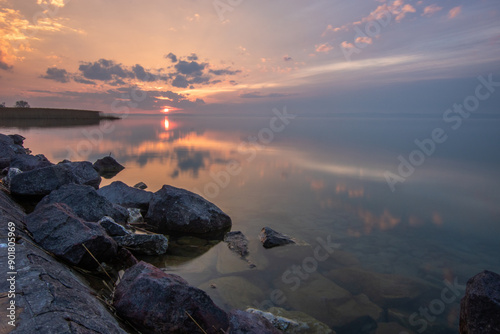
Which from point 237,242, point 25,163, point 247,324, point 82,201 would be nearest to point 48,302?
point 247,324

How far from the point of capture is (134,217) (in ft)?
31.3

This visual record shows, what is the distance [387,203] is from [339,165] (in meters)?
11.2

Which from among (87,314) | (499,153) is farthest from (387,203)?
(499,153)

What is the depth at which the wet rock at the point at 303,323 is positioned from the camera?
5128 millimetres

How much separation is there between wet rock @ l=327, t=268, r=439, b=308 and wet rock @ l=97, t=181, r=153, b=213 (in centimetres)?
721

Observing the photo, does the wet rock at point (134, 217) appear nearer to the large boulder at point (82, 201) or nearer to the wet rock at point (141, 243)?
the large boulder at point (82, 201)

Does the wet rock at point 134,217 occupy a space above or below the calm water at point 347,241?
above

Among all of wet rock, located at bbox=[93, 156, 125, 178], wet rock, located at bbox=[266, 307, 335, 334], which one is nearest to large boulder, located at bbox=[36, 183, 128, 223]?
wet rock, located at bbox=[266, 307, 335, 334]

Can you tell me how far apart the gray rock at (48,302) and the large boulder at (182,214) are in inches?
182

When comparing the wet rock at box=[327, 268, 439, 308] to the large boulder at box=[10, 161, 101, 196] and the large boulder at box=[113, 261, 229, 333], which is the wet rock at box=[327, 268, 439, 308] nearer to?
the large boulder at box=[113, 261, 229, 333]

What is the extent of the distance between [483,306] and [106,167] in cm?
2008

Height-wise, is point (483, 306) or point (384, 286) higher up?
point (483, 306)

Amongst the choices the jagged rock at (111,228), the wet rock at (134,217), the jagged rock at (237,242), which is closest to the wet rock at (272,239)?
the jagged rock at (237,242)

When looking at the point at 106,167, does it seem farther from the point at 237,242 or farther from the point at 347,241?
the point at 347,241
